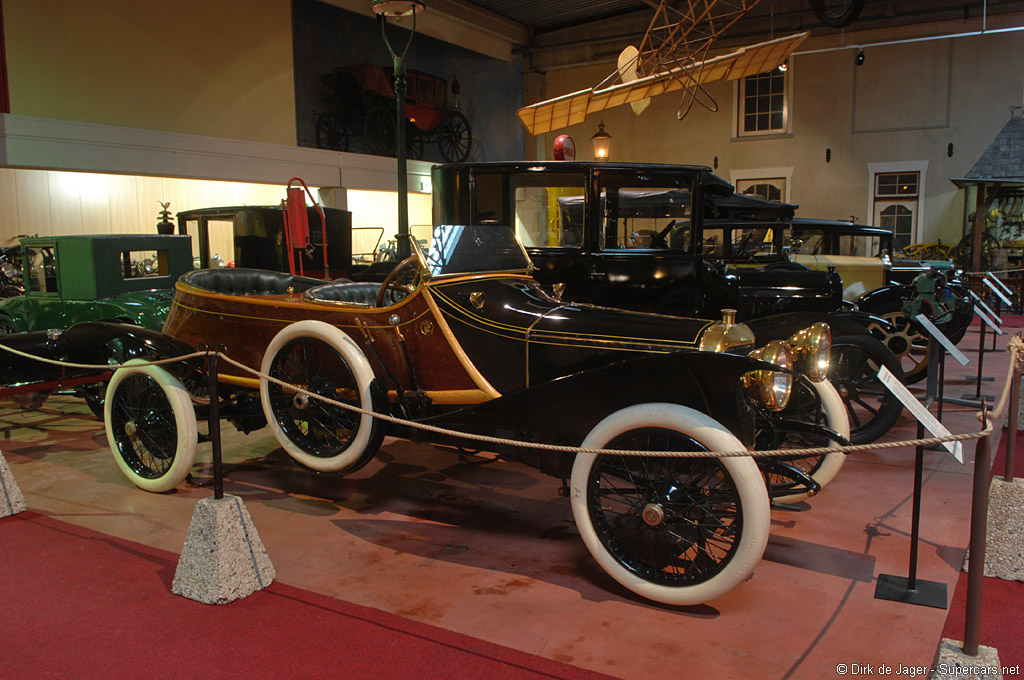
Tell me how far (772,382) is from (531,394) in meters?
0.96

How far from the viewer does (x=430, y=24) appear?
14.1 metres

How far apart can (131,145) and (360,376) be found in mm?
7858

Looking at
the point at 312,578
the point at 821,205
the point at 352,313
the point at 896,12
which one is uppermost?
the point at 896,12

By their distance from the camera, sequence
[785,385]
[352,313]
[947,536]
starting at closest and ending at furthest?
[785,385] → [947,536] → [352,313]

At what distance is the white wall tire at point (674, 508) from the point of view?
8.17ft

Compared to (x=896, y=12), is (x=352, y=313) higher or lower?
lower

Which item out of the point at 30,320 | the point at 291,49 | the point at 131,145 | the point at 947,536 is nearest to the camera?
the point at 947,536

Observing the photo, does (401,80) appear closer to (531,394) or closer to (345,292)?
(345,292)

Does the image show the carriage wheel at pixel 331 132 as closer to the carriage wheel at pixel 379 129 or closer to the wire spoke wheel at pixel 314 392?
the carriage wheel at pixel 379 129

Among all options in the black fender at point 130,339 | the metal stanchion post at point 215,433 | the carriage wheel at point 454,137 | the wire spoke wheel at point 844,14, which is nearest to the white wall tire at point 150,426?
the black fender at point 130,339

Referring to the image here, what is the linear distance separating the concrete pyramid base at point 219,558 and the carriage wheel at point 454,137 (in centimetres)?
1262

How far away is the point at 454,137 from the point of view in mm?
15195

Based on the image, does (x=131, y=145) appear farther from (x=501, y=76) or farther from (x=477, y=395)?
(x=501, y=76)

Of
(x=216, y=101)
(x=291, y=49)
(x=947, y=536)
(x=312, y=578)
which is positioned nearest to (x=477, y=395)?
(x=312, y=578)
